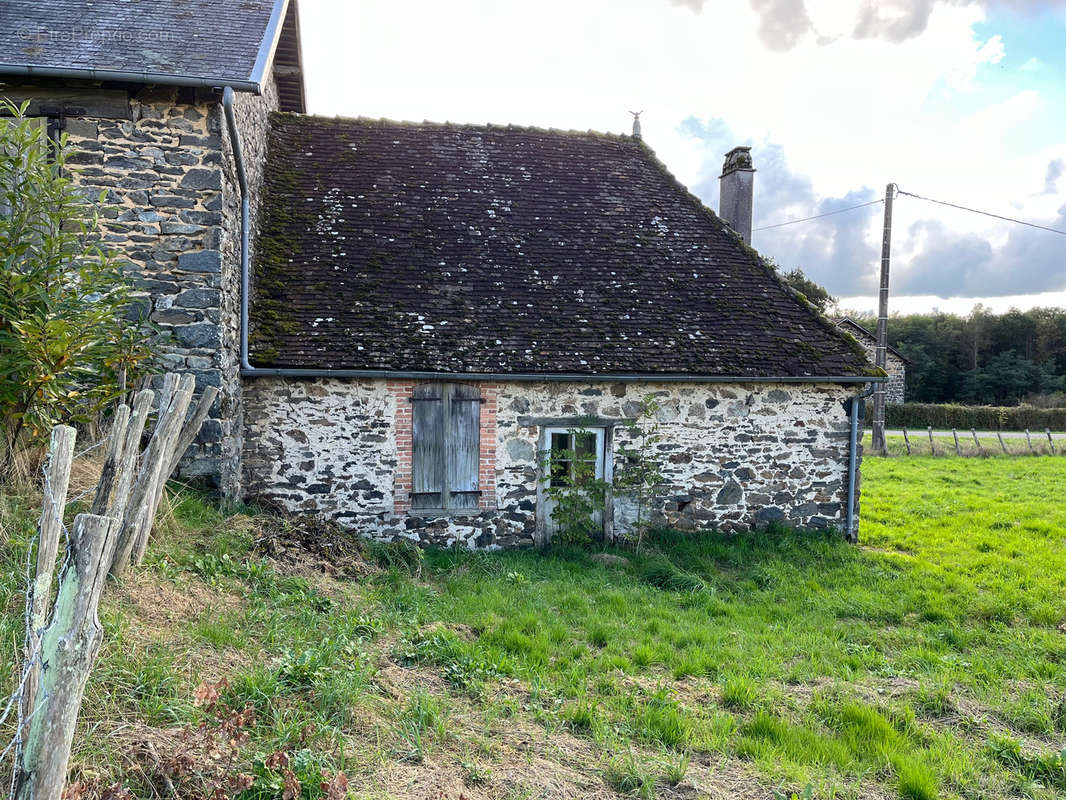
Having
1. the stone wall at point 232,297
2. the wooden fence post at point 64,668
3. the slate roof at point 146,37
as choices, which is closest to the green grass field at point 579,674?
the wooden fence post at point 64,668

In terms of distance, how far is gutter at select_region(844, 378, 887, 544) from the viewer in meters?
9.70

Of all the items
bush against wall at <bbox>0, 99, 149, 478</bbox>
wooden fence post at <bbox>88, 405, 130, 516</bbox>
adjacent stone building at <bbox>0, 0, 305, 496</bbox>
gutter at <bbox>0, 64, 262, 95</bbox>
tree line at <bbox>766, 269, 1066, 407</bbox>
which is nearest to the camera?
wooden fence post at <bbox>88, 405, 130, 516</bbox>

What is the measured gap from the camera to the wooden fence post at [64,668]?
8.38 ft

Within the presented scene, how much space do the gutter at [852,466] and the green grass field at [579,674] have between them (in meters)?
1.51

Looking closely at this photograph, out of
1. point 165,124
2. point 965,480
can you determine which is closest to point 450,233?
point 165,124

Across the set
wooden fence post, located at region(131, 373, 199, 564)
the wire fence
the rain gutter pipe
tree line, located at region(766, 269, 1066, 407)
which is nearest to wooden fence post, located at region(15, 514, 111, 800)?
wooden fence post, located at region(131, 373, 199, 564)

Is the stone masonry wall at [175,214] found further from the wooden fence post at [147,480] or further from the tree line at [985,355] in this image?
the tree line at [985,355]

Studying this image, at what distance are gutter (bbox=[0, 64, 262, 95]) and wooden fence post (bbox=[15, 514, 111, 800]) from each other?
5856mm

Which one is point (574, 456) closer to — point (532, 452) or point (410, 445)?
point (532, 452)

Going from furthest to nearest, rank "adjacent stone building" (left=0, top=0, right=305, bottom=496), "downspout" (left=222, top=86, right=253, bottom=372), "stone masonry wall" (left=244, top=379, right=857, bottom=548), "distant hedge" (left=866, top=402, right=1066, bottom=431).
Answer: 1. "distant hedge" (left=866, top=402, right=1066, bottom=431)
2. "stone masonry wall" (left=244, top=379, right=857, bottom=548)
3. "downspout" (left=222, top=86, right=253, bottom=372)
4. "adjacent stone building" (left=0, top=0, right=305, bottom=496)

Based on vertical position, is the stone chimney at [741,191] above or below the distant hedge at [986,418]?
above

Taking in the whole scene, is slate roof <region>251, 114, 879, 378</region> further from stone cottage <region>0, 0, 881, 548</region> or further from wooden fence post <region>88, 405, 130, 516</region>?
wooden fence post <region>88, 405, 130, 516</region>

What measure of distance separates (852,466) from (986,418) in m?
24.8

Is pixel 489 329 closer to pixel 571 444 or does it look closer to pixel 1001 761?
pixel 571 444
